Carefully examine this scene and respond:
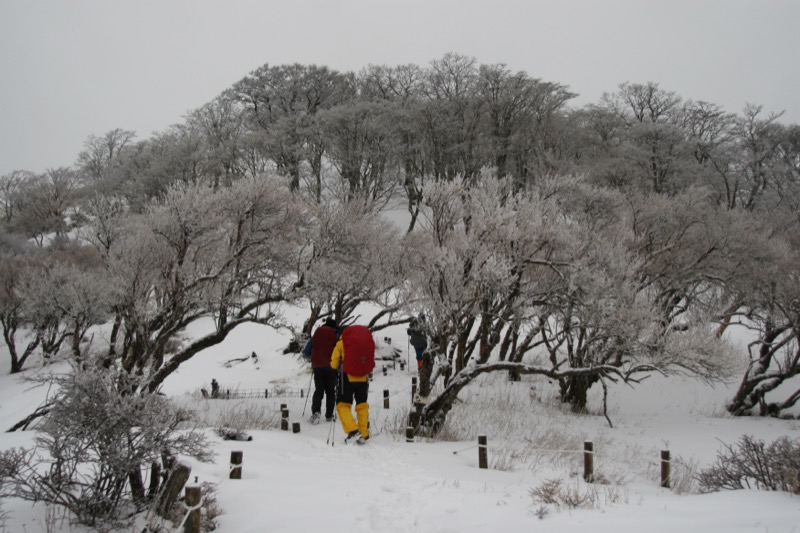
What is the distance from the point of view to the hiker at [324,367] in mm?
9625

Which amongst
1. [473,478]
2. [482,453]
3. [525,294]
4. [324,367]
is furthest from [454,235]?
[473,478]

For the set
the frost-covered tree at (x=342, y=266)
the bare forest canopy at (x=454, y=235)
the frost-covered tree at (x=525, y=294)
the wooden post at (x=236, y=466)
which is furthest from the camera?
the frost-covered tree at (x=342, y=266)

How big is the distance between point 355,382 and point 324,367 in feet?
5.83

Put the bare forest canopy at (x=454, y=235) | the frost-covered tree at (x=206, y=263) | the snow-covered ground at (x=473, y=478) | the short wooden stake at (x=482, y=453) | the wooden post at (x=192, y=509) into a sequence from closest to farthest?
1. the wooden post at (x=192, y=509)
2. the snow-covered ground at (x=473, y=478)
3. the short wooden stake at (x=482, y=453)
4. the bare forest canopy at (x=454, y=235)
5. the frost-covered tree at (x=206, y=263)

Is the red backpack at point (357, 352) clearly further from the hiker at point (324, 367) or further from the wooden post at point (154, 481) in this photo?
the wooden post at point (154, 481)

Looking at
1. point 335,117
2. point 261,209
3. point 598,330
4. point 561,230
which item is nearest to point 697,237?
point 561,230

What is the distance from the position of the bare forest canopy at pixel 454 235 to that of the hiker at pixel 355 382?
205cm

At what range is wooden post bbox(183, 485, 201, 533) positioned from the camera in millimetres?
3957

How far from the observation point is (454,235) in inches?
433

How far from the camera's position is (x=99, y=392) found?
4184 millimetres

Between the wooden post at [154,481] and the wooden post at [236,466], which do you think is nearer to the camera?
the wooden post at [154,481]

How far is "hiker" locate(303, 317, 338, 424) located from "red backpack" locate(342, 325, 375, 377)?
62.2 inches

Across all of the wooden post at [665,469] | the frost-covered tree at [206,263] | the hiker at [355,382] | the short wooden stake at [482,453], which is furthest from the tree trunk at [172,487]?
the frost-covered tree at [206,263]

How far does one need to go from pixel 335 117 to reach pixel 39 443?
2826cm
